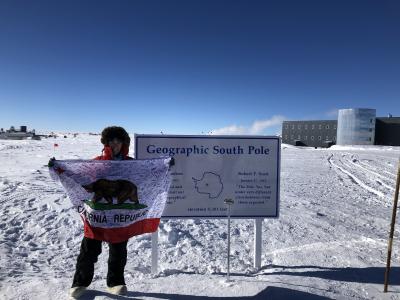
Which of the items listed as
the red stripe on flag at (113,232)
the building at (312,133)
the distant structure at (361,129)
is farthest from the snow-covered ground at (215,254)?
the building at (312,133)

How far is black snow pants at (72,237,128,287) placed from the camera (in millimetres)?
3285

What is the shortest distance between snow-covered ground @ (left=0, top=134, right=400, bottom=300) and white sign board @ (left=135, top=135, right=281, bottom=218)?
84cm

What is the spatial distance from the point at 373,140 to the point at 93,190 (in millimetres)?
80697

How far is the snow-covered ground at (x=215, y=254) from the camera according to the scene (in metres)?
3.41

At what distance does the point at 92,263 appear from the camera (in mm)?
3361

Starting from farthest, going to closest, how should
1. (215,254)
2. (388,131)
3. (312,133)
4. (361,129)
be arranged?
(312,133)
(388,131)
(361,129)
(215,254)

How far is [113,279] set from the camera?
11.0 ft

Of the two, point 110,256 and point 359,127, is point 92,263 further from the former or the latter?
point 359,127

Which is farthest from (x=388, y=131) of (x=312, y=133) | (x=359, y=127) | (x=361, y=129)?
(x=312, y=133)

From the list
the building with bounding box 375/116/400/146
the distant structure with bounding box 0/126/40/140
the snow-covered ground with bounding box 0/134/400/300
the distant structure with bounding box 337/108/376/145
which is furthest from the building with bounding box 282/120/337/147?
the snow-covered ground with bounding box 0/134/400/300

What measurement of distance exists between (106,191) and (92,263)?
2.57ft

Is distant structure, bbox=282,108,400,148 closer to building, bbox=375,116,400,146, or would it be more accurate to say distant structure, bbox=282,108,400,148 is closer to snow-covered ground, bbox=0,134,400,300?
building, bbox=375,116,400,146

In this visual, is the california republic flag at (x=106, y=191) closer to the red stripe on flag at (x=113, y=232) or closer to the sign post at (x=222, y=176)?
the red stripe on flag at (x=113, y=232)

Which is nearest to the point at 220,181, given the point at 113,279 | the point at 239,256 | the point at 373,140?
the point at 239,256
